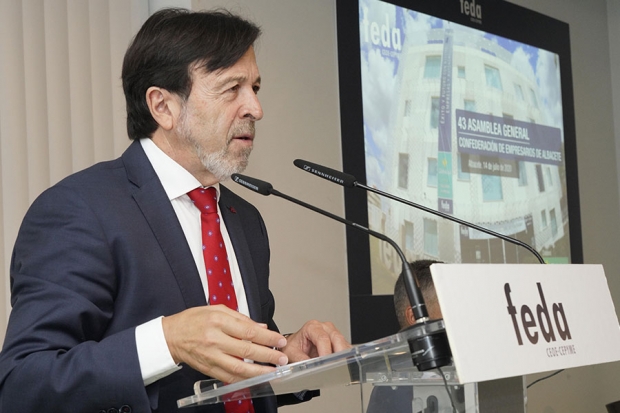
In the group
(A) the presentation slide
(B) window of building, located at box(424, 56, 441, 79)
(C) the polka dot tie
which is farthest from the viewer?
(B) window of building, located at box(424, 56, 441, 79)

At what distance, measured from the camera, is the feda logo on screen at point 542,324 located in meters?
1.25

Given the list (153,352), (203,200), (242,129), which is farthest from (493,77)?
(153,352)

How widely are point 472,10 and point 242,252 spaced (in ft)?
9.54

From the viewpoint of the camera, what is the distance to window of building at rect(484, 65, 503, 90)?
14.7 ft

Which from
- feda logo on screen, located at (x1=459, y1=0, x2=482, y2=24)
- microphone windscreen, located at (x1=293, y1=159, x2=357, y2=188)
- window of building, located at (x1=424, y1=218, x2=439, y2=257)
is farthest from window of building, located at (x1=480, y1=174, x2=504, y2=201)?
microphone windscreen, located at (x1=293, y1=159, x2=357, y2=188)

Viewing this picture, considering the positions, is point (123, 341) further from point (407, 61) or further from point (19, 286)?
point (407, 61)

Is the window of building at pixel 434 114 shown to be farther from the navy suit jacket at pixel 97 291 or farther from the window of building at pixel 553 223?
the navy suit jacket at pixel 97 291

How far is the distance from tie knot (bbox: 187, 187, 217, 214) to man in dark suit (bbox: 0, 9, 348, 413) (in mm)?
16

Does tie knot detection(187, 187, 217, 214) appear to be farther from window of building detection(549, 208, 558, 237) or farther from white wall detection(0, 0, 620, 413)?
window of building detection(549, 208, 558, 237)

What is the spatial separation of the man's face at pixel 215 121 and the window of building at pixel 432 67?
228cm

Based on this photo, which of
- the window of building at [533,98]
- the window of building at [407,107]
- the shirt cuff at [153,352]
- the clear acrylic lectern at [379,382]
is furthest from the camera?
the window of building at [533,98]

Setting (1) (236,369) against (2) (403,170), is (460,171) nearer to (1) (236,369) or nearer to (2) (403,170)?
(2) (403,170)

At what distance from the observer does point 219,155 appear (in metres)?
1.93

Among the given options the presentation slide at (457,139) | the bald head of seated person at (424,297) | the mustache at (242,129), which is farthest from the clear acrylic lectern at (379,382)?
the presentation slide at (457,139)
